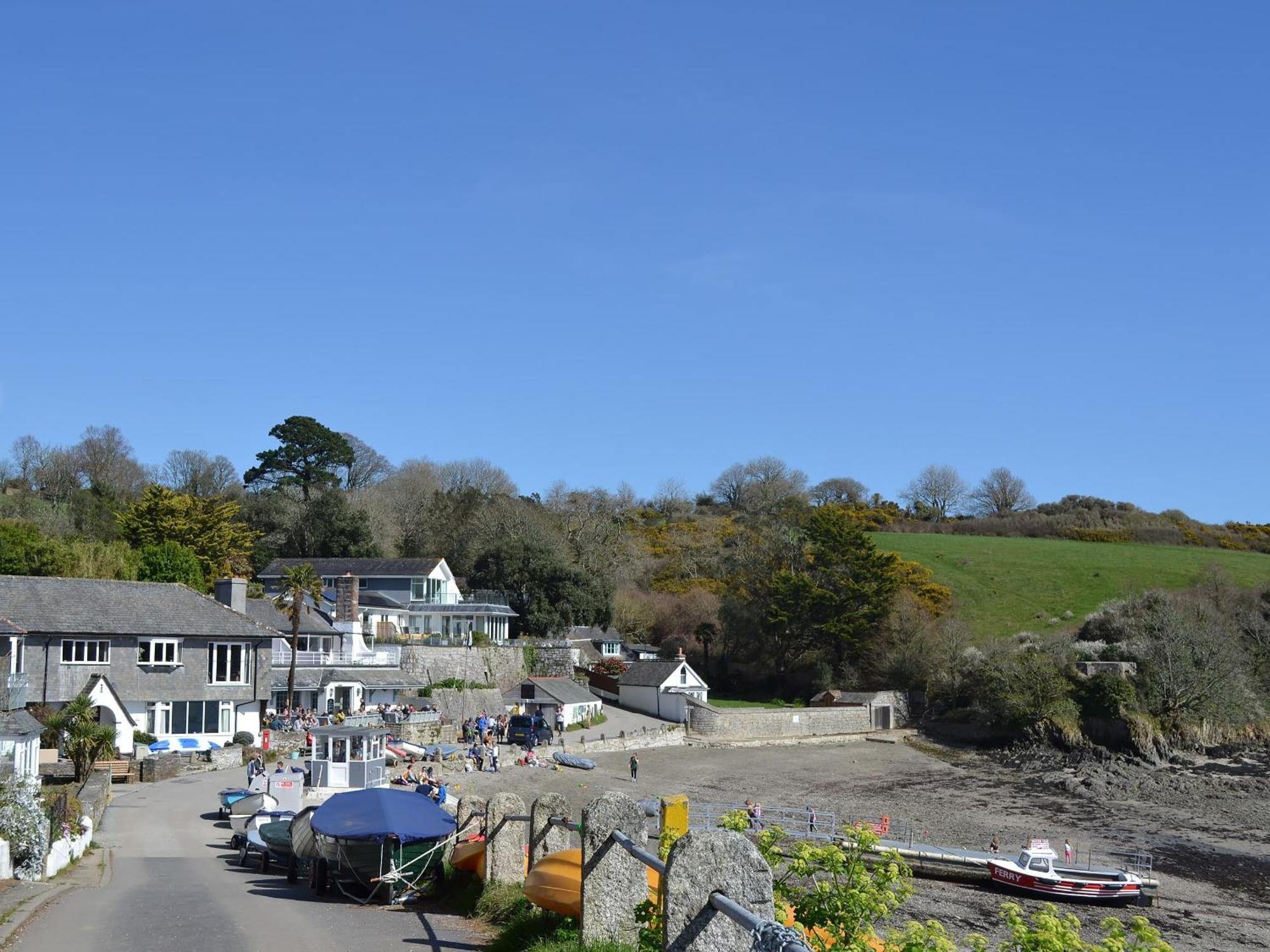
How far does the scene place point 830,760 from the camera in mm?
52781

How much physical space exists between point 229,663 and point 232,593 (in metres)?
4.71

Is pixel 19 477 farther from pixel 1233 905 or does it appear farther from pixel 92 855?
pixel 1233 905

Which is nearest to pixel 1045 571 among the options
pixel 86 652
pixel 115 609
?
pixel 115 609

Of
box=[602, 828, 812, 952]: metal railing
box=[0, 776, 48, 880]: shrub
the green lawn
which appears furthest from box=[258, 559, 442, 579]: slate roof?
box=[602, 828, 812, 952]: metal railing

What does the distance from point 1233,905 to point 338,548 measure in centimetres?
6182

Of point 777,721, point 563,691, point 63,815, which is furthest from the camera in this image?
point 777,721

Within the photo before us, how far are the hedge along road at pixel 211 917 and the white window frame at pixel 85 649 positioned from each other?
720 inches

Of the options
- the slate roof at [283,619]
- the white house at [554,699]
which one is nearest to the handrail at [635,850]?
the slate roof at [283,619]

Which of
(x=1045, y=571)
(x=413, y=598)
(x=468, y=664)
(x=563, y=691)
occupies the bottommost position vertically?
(x=563, y=691)

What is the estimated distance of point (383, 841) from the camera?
14430mm

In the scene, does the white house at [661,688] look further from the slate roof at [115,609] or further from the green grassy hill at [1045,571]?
the slate roof at [115,609]

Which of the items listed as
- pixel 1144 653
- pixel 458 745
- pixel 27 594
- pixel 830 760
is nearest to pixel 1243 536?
pixel 1144 653

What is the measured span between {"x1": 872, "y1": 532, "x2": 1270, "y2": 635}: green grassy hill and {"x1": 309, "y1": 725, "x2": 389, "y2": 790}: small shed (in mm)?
55727

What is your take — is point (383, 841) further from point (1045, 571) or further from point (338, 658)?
point (1045, 571)
